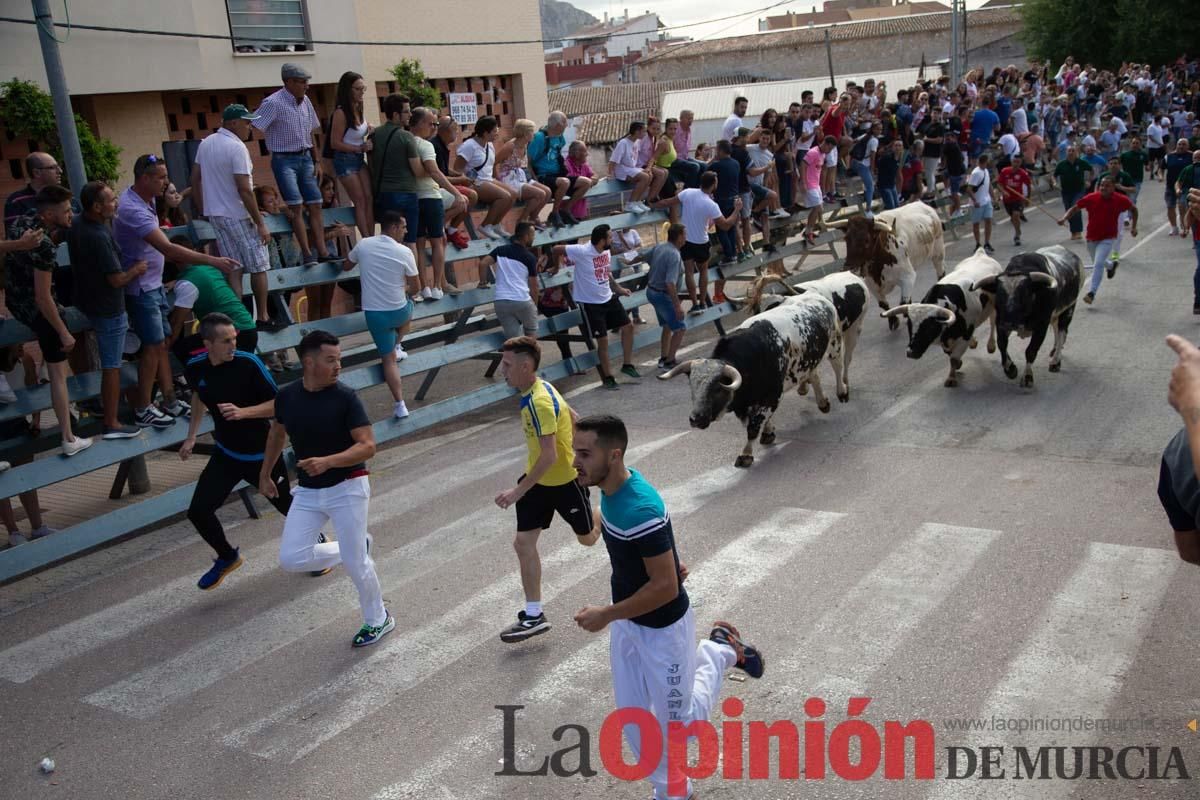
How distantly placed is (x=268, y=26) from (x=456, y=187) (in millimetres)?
9425

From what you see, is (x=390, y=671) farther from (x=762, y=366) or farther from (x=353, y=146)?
(x=353, y=146)

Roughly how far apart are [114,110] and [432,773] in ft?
55.2

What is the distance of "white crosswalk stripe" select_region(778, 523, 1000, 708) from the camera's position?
645cm

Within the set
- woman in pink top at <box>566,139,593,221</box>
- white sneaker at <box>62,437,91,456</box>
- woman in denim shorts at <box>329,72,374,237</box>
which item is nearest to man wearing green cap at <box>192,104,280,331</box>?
woman in denim shorts at <box>329,72,374,237</box>

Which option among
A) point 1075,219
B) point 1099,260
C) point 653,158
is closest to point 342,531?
point 653,158

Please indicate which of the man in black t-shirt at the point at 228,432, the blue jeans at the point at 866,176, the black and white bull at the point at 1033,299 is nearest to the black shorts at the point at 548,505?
the man in black t-shirt at the point at 228,432

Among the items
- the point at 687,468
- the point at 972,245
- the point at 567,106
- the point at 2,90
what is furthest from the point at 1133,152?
the point at 567,106

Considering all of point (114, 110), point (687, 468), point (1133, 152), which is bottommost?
point (687, 468)

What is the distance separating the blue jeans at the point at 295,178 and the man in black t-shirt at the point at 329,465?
5.33 meters

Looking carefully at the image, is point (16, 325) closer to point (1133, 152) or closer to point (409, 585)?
point (409, 585)

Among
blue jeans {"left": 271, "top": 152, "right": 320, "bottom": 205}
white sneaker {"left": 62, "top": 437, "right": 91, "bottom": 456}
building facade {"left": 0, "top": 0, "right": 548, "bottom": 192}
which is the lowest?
white sneaker {"left": 62, "top": 437, "right": 91, "bottom": 456}

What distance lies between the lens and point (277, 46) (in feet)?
69.2

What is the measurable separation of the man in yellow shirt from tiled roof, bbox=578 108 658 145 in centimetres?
4169

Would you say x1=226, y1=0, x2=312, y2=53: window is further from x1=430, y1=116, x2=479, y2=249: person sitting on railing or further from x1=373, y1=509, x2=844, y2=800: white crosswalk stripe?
x1=373, y1=509, x2=844, y2=800: white crosswalk stripe
